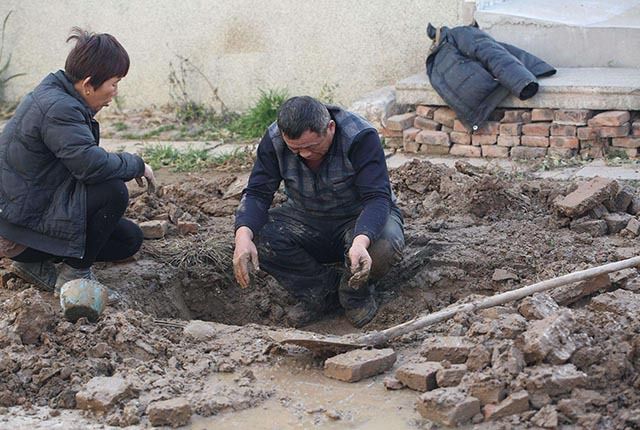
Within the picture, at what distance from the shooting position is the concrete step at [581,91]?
7504 millimetres

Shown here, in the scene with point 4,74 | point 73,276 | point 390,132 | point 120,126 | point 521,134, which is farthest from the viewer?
point 4,74

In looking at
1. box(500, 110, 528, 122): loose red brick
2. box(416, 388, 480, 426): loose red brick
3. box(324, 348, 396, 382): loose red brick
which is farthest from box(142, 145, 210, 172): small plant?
box(416, 388, 480, 426): loose red brick

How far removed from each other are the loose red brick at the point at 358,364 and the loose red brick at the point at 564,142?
150 inches

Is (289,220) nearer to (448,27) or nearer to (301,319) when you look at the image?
(301,319)

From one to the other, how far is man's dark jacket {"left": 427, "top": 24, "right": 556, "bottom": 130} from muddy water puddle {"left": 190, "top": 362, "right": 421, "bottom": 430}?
12.9 ft

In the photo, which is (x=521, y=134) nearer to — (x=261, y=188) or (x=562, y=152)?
(x=562, y=152)

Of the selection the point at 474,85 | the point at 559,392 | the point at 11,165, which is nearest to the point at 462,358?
the point at 559,392

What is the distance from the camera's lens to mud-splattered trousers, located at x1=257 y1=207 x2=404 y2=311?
5484mm

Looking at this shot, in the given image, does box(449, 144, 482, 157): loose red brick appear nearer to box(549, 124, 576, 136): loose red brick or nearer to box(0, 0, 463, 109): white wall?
box(549, 124, 576, 136): loose red brick

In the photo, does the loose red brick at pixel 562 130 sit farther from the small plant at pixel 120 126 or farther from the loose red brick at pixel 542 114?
the small plant at pixel 120 126

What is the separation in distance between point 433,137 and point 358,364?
4.07 metres

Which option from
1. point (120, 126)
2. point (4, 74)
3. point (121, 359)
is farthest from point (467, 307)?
point (4, 74)

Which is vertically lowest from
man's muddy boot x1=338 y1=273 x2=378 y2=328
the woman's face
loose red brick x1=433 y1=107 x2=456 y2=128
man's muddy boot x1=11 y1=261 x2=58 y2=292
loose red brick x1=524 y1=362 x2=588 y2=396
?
man's muddy boot x1=338 y1=273 x2=378 y2=328

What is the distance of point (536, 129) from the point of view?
7.77 meters
